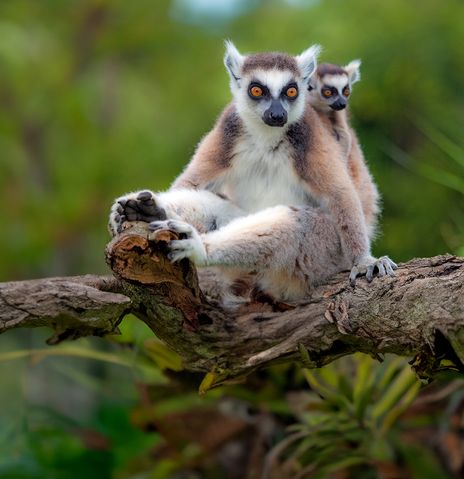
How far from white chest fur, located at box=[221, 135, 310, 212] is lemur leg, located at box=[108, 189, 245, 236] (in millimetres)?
92

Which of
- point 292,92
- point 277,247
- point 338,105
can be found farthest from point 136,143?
Result: point 277,247

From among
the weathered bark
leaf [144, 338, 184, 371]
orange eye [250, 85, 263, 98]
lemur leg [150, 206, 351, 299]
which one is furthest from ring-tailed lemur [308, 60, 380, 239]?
leaf [144, 338, 184, 371]

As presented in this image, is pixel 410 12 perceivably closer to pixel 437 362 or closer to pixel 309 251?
pixel 309 251

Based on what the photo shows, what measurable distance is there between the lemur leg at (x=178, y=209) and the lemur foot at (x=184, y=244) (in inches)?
3.8

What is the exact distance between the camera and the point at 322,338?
3.51 meters

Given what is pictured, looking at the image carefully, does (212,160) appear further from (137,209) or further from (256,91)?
(137,209)

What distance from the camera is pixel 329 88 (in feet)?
14.7

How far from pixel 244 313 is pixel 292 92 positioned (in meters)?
1.11

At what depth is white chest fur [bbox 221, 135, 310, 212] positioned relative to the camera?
4004 mm

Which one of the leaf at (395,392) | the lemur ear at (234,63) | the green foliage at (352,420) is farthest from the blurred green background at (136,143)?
the lemur ear at (234,63)

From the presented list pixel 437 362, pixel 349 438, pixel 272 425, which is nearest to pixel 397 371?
pixel 349 438

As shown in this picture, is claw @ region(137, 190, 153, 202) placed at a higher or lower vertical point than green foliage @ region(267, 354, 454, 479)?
higher

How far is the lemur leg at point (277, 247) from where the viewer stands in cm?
346

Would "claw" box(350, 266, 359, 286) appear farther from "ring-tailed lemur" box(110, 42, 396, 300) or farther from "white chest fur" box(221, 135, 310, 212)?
"white chest fur" box(221, 135, 310, 212)
